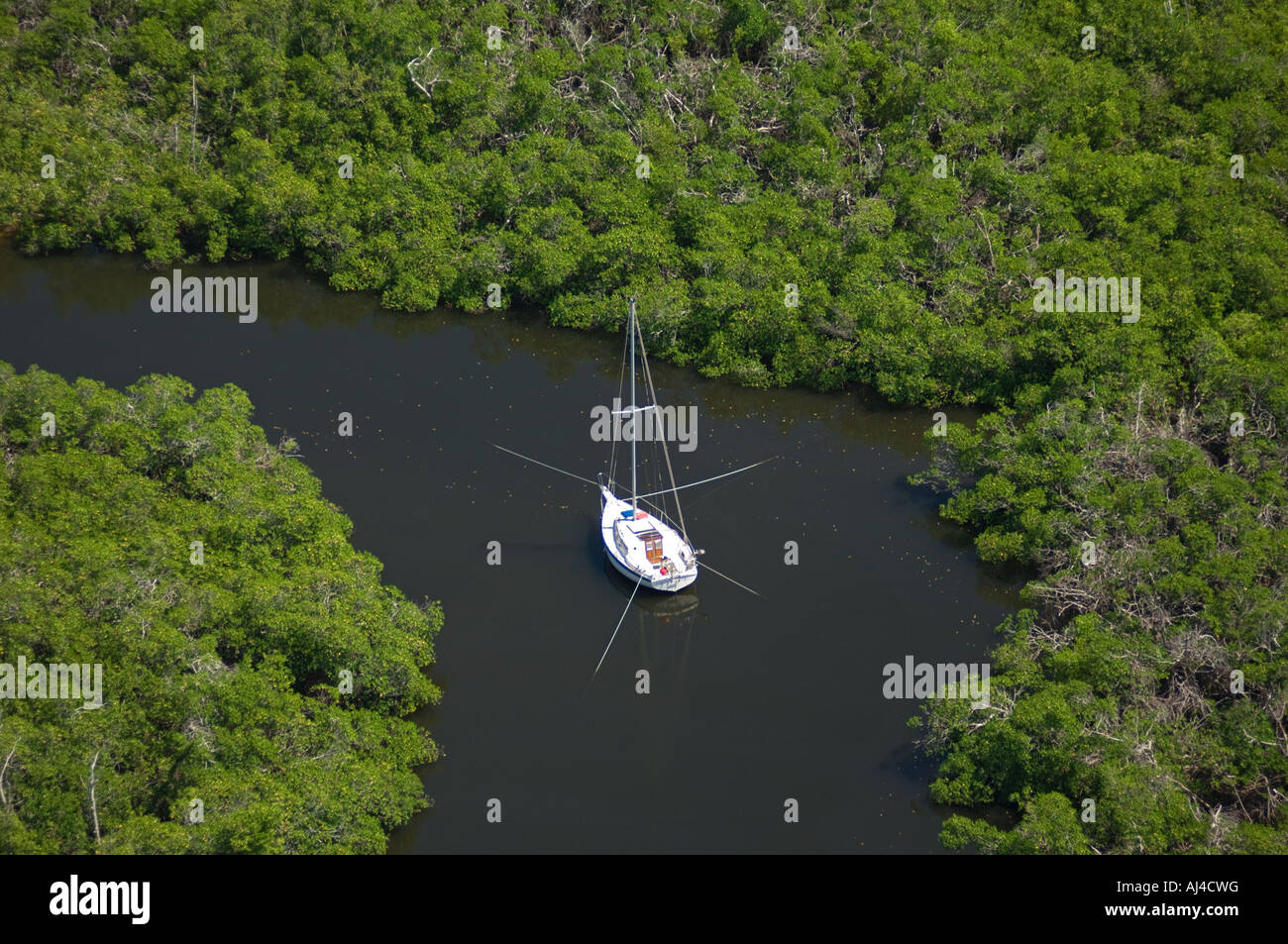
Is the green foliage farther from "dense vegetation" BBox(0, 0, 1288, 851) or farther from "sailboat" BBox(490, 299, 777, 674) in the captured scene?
"sailboat" BBox(490, 299, 777, 674)

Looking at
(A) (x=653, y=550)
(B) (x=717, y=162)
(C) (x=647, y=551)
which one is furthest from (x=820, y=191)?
(C) (x=647, y=551)

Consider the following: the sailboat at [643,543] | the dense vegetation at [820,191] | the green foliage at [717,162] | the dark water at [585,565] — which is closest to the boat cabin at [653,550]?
the sailboat at [643,543]

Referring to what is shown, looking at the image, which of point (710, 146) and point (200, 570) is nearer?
point (200, 570)

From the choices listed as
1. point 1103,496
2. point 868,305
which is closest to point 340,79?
point 868,305

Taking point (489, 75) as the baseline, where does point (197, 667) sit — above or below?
below

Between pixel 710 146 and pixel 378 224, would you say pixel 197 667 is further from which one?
pixel 710 146

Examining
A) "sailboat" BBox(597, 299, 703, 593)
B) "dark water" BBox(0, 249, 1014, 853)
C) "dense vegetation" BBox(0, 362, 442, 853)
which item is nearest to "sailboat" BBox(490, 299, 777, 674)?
"sailboat" BBox(597, 299, 703, 593)

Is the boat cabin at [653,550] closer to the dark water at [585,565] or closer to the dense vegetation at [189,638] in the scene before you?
the dark water at [585,565]
